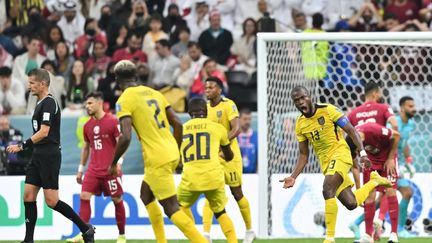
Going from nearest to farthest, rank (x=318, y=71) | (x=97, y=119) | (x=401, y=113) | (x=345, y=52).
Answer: (x=97, y=119), (x=401, y=113), (x=318, y=71), (x=345, y=52)

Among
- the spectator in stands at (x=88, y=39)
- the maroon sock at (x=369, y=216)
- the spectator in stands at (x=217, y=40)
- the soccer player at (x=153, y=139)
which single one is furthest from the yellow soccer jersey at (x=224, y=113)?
the spectator in stands at (x=88, y=39)

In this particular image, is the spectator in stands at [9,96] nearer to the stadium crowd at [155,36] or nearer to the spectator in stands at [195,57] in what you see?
the stadium crowd at [155,36]

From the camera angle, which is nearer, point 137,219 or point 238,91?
point 137,219

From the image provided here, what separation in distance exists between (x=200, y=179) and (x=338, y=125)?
182cm

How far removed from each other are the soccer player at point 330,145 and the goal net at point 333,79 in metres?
3.67

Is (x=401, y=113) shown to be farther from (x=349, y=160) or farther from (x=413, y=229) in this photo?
(x=349, y=160)

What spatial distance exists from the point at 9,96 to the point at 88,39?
2.32m

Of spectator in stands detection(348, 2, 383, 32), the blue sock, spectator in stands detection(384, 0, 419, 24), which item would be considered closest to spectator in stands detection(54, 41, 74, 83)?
spectator in stands detection(348, 2, 383, 32)

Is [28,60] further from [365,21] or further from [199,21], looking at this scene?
[365,21]

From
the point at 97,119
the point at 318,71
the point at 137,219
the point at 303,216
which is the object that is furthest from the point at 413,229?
the point at 97,119

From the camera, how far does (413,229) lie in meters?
18.0

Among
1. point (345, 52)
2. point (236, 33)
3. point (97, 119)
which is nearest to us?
point (97, 119)

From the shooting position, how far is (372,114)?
50.2ft

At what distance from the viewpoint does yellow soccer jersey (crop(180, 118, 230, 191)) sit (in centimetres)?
1303
